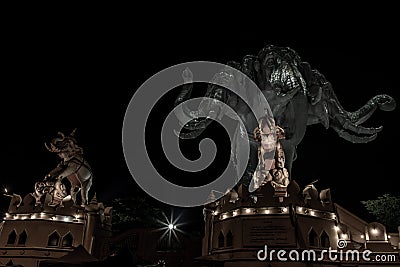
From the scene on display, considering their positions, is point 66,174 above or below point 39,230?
above

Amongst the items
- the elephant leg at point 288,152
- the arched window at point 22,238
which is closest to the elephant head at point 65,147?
the arched window at point 22,238

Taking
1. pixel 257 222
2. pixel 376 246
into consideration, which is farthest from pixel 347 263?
pixel 257 222

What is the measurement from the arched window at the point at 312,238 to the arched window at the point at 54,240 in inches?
534

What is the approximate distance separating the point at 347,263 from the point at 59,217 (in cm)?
1550

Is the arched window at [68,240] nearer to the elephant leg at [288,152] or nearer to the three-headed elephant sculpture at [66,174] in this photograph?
the three-headed elephant sculpture at [66,174]

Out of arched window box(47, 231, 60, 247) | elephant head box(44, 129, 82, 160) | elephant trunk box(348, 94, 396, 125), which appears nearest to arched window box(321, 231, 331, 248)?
elephant trunk box(348, 94, 396, 125)

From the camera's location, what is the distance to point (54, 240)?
22.2 metres

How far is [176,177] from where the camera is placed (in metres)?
41.2

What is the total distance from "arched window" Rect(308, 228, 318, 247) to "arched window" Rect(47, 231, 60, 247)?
13.6 m

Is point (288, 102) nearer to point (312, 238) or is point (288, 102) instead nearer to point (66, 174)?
point (312, 238)

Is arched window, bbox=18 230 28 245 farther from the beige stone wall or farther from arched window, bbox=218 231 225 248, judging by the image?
arched window, bbox=218 231 225 248

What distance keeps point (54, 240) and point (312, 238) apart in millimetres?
13893

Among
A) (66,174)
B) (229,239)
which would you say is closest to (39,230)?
(66,174)

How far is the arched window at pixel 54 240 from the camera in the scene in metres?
22.0
